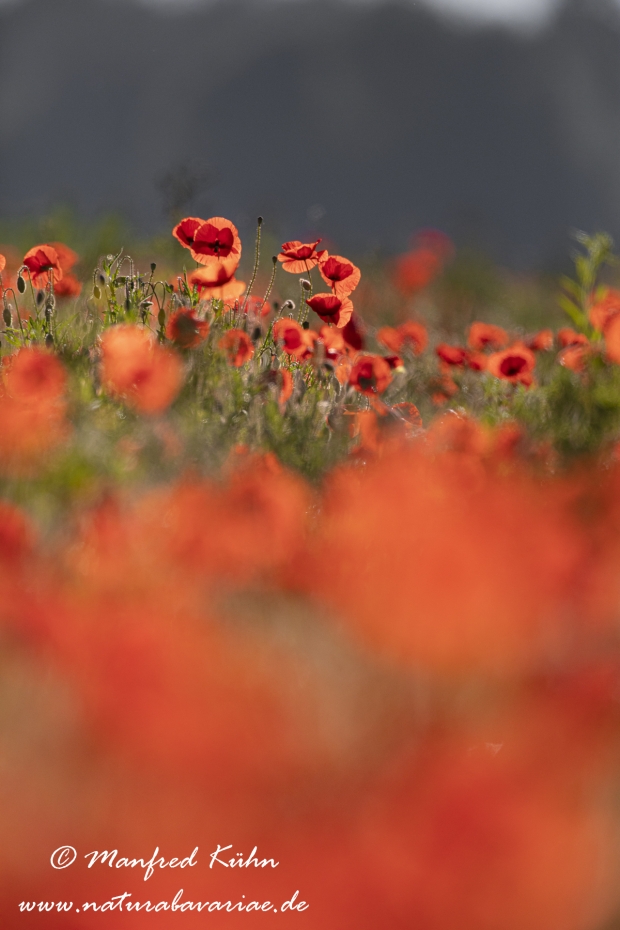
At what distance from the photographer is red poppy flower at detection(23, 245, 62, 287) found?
6.47 feet

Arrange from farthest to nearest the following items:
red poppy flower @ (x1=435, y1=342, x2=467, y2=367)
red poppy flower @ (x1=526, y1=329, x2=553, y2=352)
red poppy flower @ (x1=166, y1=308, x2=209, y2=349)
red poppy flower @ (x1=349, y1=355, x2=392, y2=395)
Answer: red poppy flower @ (x1=526, y1=329, x2=553, y2=352) → red poppy flower @ (x1=435, y1=342, x2=467, y2=367) → red poppy flower @ (x1=349, y1=355, x2=392, y2=395) → red poppy flower @ (x1=166, y1=308, x2=209, y2=349)

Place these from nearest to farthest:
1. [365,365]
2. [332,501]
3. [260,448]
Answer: [332,501] < [260,448] < [365,365]

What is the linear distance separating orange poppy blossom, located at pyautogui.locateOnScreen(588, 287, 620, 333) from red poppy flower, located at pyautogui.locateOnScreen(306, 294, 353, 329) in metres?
0.53

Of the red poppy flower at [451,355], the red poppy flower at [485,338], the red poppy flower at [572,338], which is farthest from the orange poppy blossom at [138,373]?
the red poppy flower at [485,338]

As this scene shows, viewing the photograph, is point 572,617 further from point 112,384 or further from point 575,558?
point 112,384

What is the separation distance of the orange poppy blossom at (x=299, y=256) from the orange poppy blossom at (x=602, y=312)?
0.61 m

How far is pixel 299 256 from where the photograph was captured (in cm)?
203

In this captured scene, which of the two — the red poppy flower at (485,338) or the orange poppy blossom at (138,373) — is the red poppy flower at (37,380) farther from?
the red poppy flower at (485,338)

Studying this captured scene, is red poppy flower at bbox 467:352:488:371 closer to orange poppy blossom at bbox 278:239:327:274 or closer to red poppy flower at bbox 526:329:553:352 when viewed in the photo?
red poppy flower at bbox 526:329:553:352

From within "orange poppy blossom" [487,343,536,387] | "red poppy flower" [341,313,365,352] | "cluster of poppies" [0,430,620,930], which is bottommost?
"cluster of poppies" [0,430,620,930]

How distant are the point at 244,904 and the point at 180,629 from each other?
309 millimetres

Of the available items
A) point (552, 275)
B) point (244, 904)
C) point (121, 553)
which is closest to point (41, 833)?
point (244, 904)

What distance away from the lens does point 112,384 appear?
1.54 m

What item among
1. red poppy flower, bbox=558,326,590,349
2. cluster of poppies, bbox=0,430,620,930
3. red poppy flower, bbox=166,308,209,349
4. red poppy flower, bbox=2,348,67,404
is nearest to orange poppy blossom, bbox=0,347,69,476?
red poppy flower, bbox=2,348,67,404
